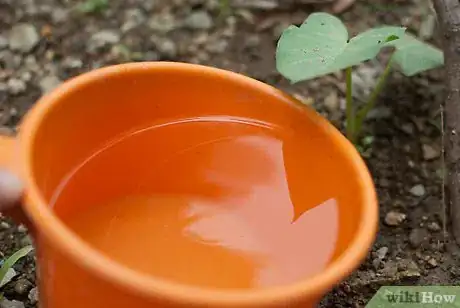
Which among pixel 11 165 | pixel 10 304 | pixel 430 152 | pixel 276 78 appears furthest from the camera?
pixel 276 78

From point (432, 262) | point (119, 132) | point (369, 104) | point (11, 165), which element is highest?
point (11, 165)

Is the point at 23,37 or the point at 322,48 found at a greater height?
the point at 322,48

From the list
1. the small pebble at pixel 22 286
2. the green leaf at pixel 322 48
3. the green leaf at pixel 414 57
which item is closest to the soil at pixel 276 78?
the small pebble at pixel 22 286

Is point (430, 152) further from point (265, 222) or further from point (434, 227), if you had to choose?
point (265, 222)

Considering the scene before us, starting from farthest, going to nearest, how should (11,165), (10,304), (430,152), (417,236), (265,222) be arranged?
(430,152) < (417,236) < (10,304) < (265,222) < (11,165)

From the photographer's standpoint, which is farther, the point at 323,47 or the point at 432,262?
the point at 432,262

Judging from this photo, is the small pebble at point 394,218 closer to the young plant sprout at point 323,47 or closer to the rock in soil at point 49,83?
the young plant sprout at point 323,47

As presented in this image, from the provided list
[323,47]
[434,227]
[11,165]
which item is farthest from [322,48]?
[11,165]
